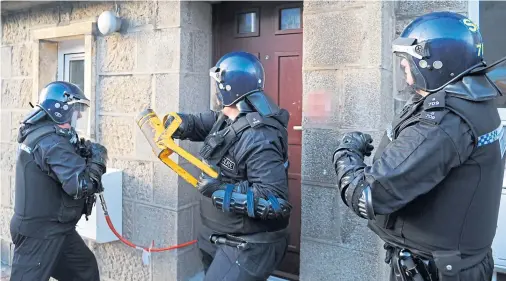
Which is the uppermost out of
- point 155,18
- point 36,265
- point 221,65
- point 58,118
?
point 155,18

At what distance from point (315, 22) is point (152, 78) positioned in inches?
62.8

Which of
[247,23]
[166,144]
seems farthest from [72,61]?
[166,144]

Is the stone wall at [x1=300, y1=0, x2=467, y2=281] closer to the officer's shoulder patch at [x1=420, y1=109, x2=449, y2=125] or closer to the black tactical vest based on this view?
the black tactical vest

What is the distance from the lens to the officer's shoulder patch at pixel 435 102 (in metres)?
1.95

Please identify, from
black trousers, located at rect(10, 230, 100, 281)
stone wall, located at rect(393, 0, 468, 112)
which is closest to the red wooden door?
stone wall, located at rect(393, 0, 468, 112)

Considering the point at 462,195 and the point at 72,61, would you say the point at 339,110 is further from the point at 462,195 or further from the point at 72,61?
the point at 72,61

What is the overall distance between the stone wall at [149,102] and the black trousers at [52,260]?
68 centimetres

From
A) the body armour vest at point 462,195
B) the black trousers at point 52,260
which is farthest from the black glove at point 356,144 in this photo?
the black trousers at point 52,260

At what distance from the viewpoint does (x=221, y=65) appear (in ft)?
9.82

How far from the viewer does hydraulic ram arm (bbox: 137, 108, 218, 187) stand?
2.76 meters

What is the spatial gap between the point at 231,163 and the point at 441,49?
1.34m

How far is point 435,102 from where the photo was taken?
197cm

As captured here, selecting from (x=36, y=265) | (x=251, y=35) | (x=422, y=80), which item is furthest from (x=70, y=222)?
(x=422, y=80)

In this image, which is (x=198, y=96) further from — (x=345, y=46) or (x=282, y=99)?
(x=345, y=46)
